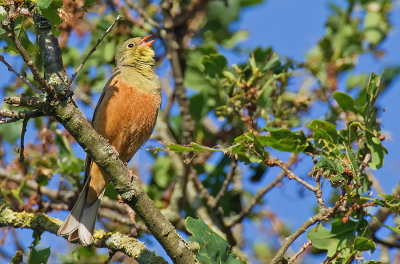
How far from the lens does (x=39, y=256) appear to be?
162 inches

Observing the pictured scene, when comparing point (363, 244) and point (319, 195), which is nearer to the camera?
point (363, 244)

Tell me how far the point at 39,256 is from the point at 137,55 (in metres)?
2.44

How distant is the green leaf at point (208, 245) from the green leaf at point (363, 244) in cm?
72

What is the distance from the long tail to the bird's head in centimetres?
153

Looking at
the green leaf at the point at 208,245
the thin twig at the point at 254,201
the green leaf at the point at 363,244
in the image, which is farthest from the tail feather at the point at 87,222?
the green leaf at the point at 363,244

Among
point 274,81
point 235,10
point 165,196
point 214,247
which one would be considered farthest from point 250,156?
point 235,10

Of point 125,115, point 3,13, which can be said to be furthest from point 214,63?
point 3,13

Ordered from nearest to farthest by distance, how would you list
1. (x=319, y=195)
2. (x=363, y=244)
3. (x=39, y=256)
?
(x=363, y=244) → (x=319, y=195) → (x=39, y=256)

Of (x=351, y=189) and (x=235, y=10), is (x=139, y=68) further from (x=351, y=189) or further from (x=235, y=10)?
(x=351, y=189)

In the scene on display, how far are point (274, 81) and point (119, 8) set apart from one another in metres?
1.65

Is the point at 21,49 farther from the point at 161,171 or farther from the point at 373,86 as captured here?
the point at 161,171

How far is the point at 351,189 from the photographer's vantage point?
3482 millimetres

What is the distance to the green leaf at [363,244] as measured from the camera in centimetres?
338

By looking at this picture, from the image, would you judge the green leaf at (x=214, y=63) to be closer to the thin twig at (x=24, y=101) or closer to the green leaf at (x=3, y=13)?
the green leaf at (x=3, y=13)
